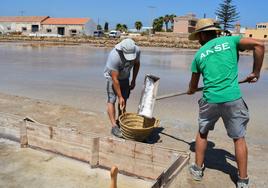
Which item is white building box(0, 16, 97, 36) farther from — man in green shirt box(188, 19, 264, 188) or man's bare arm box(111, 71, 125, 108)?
man in green shirt box(188, 19, 264, 188)

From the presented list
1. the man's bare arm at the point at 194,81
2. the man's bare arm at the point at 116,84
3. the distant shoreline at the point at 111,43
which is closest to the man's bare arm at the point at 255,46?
the man's bare arm at the point at 194,81

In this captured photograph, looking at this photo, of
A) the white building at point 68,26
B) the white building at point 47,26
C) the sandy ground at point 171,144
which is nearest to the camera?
the sandy ground at point 171,144

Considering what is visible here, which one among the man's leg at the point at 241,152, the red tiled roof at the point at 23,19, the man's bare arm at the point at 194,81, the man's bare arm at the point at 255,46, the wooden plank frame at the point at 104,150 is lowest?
the wooden plank frame at the point at 104,150

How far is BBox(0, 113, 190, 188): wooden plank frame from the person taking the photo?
3954 mm

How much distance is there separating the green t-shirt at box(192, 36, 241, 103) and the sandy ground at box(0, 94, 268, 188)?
1.02m

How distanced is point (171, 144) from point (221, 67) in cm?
201

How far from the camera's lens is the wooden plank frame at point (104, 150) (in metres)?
3.95

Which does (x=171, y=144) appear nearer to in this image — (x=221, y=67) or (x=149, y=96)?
(x=149, y=96)

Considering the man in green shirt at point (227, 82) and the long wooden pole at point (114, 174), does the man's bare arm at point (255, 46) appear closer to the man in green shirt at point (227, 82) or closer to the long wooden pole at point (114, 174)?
the man in green shirt at point (227, 82)

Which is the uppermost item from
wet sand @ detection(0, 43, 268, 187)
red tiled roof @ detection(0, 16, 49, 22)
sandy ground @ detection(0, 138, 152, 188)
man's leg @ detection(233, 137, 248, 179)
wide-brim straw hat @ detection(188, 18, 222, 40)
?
red tiled roof @ detection(0, 16, 49, 22)

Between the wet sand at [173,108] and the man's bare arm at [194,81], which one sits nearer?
the man's bare arm at [194,81]

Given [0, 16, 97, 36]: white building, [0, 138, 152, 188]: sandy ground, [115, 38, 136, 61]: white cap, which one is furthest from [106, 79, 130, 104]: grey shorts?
[0, 16, 97, 36]: white building

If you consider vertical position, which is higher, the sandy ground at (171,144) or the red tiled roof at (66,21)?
the red tiled roof at (66,21)

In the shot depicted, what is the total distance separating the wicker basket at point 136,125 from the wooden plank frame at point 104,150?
0.53 meters
